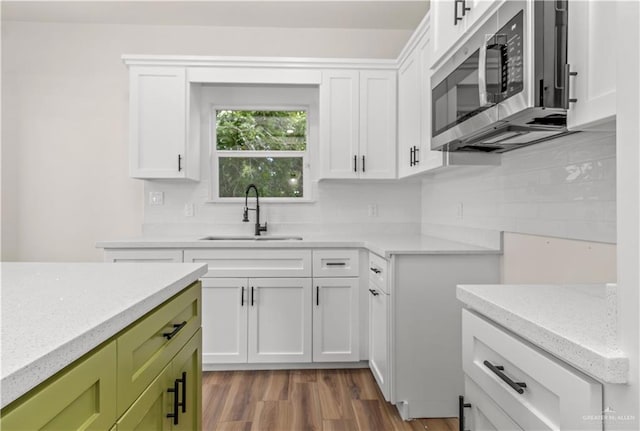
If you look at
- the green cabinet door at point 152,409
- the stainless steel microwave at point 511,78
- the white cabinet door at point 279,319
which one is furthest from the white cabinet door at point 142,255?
the stainless steel microwave at point 511,78

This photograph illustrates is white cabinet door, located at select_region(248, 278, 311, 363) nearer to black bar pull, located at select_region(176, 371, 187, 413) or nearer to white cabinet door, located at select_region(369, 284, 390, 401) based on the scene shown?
white cabinet door, located at select_region(369, 284, 390, 401)

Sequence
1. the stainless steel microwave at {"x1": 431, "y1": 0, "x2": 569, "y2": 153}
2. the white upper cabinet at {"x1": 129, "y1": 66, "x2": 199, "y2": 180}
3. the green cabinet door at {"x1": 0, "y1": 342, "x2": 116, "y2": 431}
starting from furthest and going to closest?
the white upper cabinet at {"x1": 129, "y1": 66, "x2": 199, "y2": 180}
the stainless steel microwave at {"x1": 431, "y1": 0, "x2": 569, "y2": 153}
the green cabinet door at {"x1": 0, "y1": 342, "x2": 116, "y2": 431}

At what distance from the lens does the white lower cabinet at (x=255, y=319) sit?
9.14ft

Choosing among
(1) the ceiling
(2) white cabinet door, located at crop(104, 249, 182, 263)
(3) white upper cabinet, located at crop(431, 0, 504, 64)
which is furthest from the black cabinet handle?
(1) the ceiling

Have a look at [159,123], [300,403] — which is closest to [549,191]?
[300,403]

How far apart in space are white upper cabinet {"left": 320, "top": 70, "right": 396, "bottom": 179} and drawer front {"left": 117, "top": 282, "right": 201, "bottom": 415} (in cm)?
197

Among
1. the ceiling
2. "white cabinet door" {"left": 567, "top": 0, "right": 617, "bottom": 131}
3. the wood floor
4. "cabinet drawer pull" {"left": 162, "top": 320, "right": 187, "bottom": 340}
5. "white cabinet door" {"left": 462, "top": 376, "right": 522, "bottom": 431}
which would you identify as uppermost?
the ceiling

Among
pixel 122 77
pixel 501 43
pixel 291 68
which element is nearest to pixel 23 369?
pixel 501 43

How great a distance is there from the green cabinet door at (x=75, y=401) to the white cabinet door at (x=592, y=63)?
1.20 meters

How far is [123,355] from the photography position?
88 centimetres

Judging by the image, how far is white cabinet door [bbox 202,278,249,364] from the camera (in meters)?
2.79

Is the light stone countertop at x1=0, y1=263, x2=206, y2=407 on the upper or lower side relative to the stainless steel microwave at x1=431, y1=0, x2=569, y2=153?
lower

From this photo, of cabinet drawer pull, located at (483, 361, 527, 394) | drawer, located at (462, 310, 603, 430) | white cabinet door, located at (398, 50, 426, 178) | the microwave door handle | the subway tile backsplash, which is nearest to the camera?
drawer, located at (462, 310, 603, 430)

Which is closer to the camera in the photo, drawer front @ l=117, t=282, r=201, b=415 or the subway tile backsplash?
drawer front @ l=117, t=282, r=201, b=415
